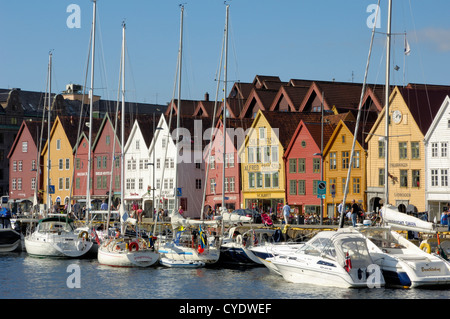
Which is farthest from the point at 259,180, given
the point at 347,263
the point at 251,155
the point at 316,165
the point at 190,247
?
the point at 347,263

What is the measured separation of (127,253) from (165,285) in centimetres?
769

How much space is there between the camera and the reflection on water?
120 feet

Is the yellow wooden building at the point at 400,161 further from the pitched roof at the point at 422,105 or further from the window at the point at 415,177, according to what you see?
the pitched roof at the point at 422,105

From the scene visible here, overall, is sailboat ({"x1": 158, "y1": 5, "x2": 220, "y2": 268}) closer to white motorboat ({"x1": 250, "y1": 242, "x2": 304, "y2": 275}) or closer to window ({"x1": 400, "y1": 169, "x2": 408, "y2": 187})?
white motorboat ({"x1": 250, "y1": 242, "x2": 304, "y2": 275})

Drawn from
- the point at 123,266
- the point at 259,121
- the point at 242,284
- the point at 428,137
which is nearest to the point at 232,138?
the point at 259,121

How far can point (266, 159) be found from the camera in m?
84.4

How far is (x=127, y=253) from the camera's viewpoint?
1881 inches

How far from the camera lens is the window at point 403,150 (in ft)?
236

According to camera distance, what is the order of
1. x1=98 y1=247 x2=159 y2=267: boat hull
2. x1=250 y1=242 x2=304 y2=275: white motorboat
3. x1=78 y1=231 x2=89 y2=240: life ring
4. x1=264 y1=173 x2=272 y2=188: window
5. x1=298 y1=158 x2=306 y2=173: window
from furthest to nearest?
x1=264 y1=173 x2=272 y2=188: window → x1=298 y1=158 x2=306 y2=173: window → x1=78 y1=231 x2=89 y2=240: life ring → x1=98 y1=247 x2=159 y2=267: boat hull → x1=250 y1=242 x2=304 y2=275: white motorboat

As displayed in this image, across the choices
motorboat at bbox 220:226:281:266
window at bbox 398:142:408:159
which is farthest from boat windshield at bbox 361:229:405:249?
window at bbox 398:142:408:159

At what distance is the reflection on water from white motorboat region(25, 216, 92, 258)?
4.51 m
